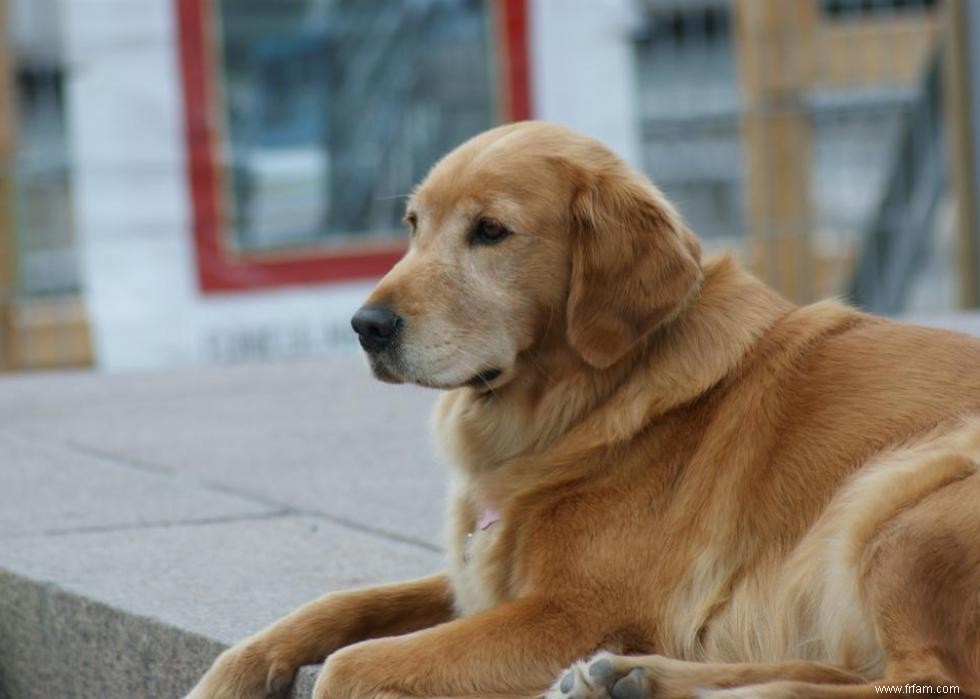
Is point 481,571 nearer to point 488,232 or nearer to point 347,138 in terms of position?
point 488,232

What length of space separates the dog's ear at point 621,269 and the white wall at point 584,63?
576 centimetres

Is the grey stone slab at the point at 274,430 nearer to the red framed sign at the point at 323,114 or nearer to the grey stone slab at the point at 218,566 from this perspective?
the grey stone slab at the point at 218,566

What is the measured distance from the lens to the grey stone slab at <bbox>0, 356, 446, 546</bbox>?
213 inches

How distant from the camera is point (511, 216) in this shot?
3580 mm

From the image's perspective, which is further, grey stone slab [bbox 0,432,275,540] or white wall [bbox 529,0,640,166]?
white wall [bbox 529,0,640,166]

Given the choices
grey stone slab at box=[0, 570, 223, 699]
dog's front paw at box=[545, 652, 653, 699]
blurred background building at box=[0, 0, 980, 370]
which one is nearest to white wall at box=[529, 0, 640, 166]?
blurred background building at box=[0, 0, 980, 370]

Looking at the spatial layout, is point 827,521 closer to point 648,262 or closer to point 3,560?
point 648,262

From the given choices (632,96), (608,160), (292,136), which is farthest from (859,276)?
(608,160)

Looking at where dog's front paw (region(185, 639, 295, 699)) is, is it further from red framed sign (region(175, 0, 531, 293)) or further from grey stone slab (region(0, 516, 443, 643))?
red framed sign (region(175, 0, 531, 293))

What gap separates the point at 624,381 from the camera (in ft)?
11.6

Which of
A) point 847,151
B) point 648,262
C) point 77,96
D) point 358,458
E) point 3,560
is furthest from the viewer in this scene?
point 847,151

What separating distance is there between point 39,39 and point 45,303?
4.59 ft

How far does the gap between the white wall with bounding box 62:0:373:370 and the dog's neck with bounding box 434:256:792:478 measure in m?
5.74

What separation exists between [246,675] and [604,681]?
79cm
